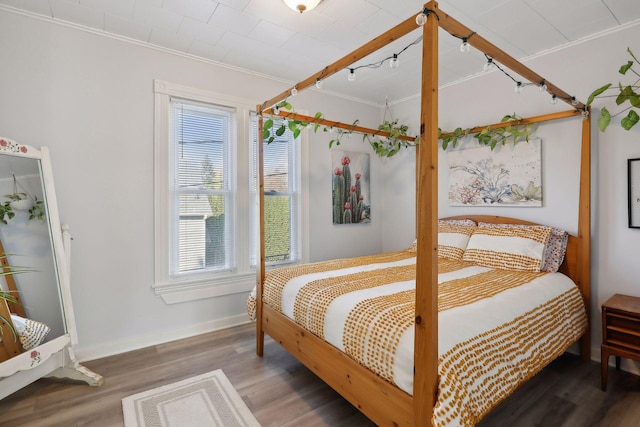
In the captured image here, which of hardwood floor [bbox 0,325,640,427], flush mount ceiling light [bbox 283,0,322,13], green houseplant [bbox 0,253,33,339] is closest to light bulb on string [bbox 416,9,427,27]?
flush mount ceiling light [bbox 283,0,322,13]

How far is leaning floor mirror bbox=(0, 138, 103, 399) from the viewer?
77.9 inches

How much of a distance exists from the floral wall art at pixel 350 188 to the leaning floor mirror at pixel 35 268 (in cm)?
267

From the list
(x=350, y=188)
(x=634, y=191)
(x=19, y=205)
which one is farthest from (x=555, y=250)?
(x=19, y=205)

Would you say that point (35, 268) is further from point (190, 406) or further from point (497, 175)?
point (497, 175)

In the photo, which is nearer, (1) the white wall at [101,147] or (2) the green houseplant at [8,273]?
(2) the green houseplant at [8,273]

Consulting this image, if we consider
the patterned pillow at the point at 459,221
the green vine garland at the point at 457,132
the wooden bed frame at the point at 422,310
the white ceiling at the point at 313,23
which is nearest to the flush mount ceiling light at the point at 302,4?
the white ceiling at the point at 313,23

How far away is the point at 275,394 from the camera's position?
6.79 feet

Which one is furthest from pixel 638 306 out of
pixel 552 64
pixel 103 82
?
pixel 103 82

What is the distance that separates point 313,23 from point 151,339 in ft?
9.68

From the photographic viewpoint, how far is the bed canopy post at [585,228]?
8.20 ft

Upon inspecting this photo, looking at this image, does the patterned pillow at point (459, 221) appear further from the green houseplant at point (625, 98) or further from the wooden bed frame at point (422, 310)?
the wooden bed frame at point (422, 310)

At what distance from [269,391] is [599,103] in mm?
3287

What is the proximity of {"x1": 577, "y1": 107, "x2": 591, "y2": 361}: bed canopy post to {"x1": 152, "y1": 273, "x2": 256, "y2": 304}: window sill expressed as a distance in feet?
9.54

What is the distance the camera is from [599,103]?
8.25 ft
